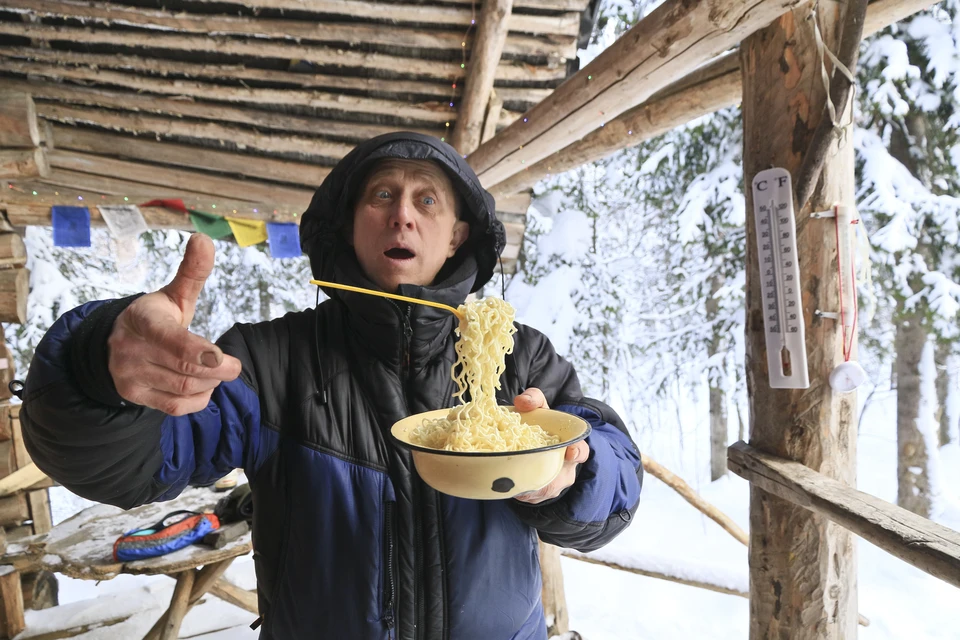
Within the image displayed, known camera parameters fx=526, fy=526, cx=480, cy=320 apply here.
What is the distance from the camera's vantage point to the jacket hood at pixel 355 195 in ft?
5.79

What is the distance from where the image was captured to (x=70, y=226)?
5.07 metres

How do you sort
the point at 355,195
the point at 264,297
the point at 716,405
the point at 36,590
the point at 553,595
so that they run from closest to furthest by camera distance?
1. the point at 355,195
2. the point at 553,595
3. the point at 36,590
4. the point at 716,405
5. the point at 264,297

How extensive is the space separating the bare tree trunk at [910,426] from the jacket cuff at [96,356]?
8024 millimetres

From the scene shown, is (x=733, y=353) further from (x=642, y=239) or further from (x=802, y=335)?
(x=802, y=335)

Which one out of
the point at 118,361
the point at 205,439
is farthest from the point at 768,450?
the point at 118,361

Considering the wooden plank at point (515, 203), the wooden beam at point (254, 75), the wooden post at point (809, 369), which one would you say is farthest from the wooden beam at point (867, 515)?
the wooden plank at point (515, 203)

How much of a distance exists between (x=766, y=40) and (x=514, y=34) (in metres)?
2.35

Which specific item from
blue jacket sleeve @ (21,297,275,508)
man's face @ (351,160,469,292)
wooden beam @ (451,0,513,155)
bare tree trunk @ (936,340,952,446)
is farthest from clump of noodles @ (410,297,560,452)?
bare tree trunk @ (936,340,952,446)

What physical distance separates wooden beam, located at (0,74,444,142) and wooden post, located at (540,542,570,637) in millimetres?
3763

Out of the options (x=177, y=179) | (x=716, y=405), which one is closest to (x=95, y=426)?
(x=177, y=179)

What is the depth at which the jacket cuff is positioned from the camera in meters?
0.99

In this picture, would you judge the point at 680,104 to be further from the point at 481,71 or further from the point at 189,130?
the point at 189,130

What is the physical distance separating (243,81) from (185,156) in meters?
1.14

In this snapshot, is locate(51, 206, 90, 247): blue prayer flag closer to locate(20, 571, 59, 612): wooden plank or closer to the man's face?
locate(20, 571, 59, 612): wooden plank
